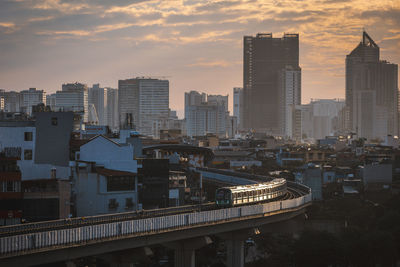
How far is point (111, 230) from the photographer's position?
32938 mm

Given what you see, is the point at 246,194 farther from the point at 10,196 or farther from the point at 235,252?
the point at 10,196

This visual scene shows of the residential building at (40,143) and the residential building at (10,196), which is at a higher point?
the residential building at (40,143)

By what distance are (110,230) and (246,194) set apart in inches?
718

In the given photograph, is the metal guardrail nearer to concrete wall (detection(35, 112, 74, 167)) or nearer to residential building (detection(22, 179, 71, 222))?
residential building (detection(22, 179, 71, 222))

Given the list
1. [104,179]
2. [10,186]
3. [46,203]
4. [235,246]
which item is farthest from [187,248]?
[10,186]

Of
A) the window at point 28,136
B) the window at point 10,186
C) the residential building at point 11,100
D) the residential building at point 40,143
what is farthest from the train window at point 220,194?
the residential building at point 11,100

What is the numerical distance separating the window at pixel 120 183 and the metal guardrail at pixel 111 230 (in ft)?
35.9

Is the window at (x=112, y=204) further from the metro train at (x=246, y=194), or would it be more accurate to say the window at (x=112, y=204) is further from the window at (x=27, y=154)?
the window at (x=27, y=154)

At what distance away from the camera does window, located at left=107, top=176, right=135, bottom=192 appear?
161ft

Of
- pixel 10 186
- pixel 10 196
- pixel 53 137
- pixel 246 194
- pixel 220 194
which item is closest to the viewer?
pixel 10 196

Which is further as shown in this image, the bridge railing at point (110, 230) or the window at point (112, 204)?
the window at point (112, 204)

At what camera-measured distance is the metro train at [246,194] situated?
152ft

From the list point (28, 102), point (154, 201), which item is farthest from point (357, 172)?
point (28, 102)

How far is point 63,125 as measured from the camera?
179ft
